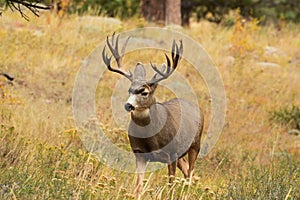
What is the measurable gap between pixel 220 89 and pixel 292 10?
1083cm

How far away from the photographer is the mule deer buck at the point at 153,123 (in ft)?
20.3

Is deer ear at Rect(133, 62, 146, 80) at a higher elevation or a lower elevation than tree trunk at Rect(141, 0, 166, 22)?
higher

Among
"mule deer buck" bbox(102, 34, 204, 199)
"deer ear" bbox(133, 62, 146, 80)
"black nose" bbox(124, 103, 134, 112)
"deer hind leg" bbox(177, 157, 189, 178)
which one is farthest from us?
"deer hind leg" bbox(177, 157, 189, 178)

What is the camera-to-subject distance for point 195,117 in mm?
7297

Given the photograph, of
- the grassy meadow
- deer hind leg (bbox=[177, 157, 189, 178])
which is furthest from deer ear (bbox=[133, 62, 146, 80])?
deer hind leg (bbox=[177, 157, 189, 178])

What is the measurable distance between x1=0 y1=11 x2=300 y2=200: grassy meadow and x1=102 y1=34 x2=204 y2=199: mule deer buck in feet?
0.85

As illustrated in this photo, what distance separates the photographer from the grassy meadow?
6047 mm

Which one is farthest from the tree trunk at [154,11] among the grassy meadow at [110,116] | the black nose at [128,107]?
the black nose at [128,107]

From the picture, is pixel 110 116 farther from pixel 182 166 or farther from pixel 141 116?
pixel 141 116

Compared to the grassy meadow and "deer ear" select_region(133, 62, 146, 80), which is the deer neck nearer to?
"deer ear" select_region(133, 62, 146, 80)

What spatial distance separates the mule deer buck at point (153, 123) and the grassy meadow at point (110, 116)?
26cm

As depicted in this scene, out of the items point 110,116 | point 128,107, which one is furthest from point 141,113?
point 110,116

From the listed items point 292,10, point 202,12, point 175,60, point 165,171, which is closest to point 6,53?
point 165,171

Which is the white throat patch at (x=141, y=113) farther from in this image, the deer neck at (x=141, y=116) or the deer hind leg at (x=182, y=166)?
the deer hind leg at (x=182, y=166)
